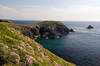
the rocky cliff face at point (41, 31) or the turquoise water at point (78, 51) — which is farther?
the rocky cliff face at point (41, 31)

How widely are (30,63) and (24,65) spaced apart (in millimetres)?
1031

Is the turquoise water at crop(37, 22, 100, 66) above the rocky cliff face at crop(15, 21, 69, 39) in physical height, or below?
below

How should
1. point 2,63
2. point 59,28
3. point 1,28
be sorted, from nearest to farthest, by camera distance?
1. point 2,63
2. point 1,28
3. point 59,28

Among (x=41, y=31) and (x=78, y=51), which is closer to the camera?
(x=78, y=51)

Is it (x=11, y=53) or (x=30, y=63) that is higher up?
(x=11, y=53)

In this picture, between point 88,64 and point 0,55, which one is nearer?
point 0,55

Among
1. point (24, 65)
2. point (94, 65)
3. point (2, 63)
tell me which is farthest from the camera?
point (94, 65)

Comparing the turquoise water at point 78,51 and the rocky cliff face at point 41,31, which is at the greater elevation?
the rocky cliff face at point 41,31

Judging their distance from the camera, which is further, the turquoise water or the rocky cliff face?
the rocky cliff face

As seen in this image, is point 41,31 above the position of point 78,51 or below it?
above

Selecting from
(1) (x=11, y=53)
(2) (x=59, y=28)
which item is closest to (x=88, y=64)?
(1) (x=11, y=53)

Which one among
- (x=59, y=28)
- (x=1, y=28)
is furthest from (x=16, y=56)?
(x=59, y=28)

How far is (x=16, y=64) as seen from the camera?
42.8 ft

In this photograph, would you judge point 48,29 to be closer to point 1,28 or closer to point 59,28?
point 59,28
